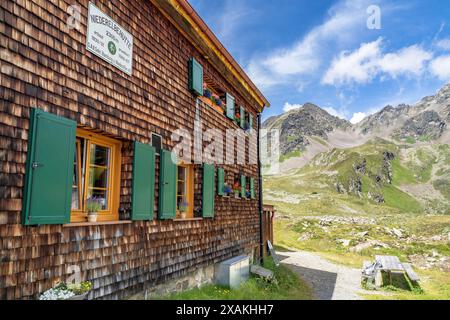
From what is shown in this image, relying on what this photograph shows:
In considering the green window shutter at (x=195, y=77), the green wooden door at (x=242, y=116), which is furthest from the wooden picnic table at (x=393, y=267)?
the green window shutter at (x=195, y=77)

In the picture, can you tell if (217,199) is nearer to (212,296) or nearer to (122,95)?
(212,296)

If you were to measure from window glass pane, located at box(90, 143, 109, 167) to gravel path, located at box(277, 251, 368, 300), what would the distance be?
683cm

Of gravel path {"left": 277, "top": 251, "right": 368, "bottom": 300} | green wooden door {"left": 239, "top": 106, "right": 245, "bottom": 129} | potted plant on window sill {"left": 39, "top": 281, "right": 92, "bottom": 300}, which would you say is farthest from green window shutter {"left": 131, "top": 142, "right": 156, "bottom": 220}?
green wooden door {"left": 239, "top": 106, "right": 245, "bottom": 129}

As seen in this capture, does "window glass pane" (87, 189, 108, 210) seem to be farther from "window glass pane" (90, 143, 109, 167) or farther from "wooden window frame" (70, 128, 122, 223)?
"window glass pane" (90, 143, 109, 167)

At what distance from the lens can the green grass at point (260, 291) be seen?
767cm

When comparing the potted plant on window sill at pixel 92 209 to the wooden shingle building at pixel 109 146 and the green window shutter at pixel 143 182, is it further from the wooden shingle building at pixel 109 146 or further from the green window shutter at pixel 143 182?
the green window shutter at pixel 143 182

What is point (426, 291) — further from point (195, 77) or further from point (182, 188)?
point (195, 77)

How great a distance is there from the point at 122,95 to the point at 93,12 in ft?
4.51

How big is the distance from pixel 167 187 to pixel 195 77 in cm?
312

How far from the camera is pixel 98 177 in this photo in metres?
5.97

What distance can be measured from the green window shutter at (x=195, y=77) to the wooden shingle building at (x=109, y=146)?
0.09 ft

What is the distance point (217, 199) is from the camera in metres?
9.98

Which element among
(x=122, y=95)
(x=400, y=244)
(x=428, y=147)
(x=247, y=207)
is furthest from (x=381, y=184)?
(x=122, y=95)

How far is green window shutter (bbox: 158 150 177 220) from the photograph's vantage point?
7109mm
